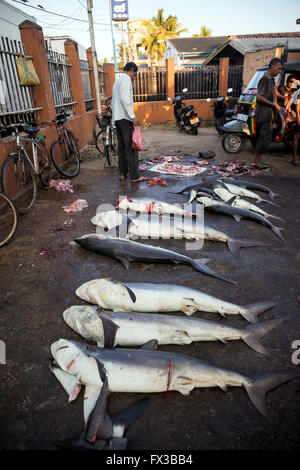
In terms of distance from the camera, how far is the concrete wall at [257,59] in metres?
13.9

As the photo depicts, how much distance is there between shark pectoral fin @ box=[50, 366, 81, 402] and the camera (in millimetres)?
2047

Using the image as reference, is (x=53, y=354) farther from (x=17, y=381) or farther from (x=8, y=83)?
(x=8, y=83)

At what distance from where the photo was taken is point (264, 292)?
10.1 ft

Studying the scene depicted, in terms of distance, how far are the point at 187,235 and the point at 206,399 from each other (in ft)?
8.03

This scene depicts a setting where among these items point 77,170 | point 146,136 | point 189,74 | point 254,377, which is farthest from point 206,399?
point 189,74

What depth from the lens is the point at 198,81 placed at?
55.9 ft

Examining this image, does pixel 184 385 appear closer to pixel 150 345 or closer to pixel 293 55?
pixel 150 345

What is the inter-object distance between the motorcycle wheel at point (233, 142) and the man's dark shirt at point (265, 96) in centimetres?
185

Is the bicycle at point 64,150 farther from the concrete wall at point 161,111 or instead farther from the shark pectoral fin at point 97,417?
the concrete wall at point 161,111

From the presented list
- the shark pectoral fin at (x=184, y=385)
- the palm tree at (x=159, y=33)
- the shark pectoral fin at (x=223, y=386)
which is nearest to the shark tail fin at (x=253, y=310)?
the shark pectoral fin at (x=223, y=386)

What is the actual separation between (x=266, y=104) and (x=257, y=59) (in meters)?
11.1

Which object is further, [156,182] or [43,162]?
[156,182]

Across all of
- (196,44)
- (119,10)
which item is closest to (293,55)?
(119,10)
